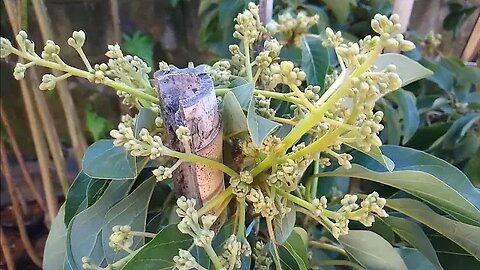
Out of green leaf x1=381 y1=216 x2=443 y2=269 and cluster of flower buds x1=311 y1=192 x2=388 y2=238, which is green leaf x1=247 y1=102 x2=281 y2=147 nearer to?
cluster of flower buds x1=311 y1=192 x2=388 y2=238

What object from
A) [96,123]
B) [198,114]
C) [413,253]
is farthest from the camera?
[96,123]

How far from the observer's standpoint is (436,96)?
2.85 feet

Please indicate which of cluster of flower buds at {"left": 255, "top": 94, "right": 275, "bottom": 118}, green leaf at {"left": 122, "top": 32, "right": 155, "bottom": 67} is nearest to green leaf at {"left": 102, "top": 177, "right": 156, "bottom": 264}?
cluster of flower buds at {"left": 255, "top": 94, "right": 275, "bottom": 118}

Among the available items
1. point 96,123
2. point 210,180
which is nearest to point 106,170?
point 210,180

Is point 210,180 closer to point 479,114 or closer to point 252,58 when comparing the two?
point 252,58

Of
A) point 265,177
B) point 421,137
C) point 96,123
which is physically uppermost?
point 265,177

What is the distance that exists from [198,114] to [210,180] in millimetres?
62

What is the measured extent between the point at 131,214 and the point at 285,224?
0.41ft

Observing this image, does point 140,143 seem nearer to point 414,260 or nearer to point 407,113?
point 414,260

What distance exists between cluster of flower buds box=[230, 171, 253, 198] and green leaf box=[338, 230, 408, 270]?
0.13 m

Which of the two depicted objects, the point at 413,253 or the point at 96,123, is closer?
the point at 413,253

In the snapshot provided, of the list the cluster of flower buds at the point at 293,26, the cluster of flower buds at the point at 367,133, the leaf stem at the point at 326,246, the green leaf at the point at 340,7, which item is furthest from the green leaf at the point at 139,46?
the cluster of flower buds at the point at 367,133

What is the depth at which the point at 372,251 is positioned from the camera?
495 millimetres

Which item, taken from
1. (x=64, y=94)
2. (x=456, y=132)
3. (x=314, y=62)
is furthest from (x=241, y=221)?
(x=64, y=94)
